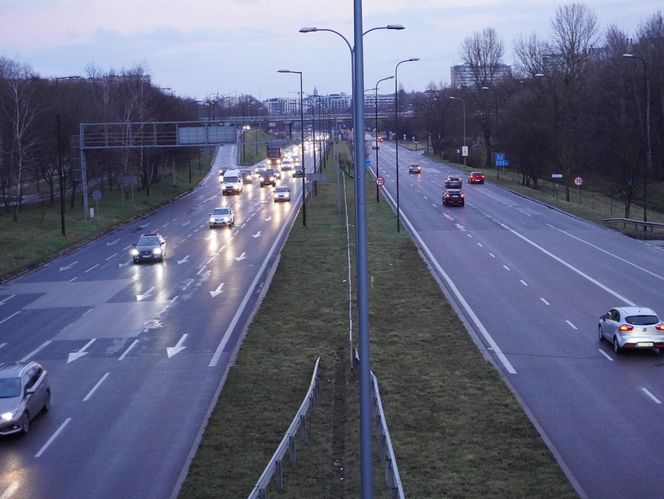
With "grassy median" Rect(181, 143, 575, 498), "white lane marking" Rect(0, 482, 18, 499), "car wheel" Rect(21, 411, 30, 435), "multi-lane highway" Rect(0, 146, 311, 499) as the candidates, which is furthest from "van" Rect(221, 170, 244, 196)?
"white lane marking" Rect(0, 482, 18, 499)

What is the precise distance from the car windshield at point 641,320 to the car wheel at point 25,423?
46.9ft

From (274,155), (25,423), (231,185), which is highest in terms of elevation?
(274,155)

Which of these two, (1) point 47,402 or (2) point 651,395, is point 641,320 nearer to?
(2) point 651,395

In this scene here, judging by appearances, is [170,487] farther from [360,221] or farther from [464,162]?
[464,162]

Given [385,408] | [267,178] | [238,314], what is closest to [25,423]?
[385,408]

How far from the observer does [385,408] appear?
56.7 ft

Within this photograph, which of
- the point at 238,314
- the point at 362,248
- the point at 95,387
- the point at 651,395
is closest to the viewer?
the point at 362,248

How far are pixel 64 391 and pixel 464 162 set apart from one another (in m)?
91.0

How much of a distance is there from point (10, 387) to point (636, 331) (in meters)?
14.7

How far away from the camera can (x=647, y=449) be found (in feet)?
48.5

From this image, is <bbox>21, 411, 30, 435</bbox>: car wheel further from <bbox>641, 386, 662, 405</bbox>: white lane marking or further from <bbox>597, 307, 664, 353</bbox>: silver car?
<bbox>597, 307, 664, 353</bbox>: silver car

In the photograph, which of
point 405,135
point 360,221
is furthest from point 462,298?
point 405,135

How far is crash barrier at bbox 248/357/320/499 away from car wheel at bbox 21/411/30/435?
5.26 meters

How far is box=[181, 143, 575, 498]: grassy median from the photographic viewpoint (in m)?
13.2
